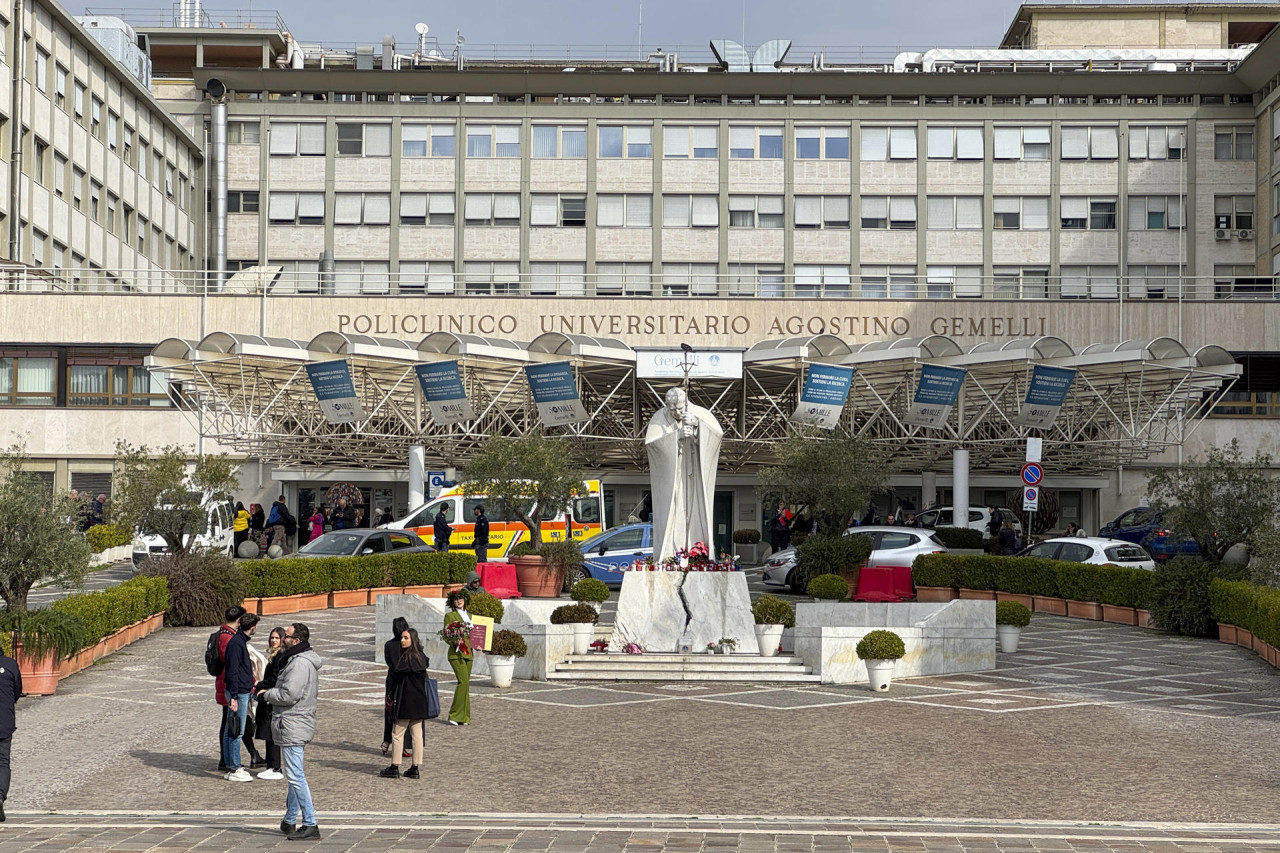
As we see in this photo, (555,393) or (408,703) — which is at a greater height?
(555,393)

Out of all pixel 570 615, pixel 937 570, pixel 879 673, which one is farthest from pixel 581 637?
pixel 937 570

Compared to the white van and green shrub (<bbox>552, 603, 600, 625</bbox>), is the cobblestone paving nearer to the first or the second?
green shrub (<bbox>552, 603, 600, 625</bbox>)

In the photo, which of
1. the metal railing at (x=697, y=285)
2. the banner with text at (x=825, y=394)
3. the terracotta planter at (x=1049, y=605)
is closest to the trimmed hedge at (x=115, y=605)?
the terracotta planter at (x=1049, y=605)

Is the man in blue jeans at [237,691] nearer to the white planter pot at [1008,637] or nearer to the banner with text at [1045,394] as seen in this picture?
the white planter pot at [1008,637]

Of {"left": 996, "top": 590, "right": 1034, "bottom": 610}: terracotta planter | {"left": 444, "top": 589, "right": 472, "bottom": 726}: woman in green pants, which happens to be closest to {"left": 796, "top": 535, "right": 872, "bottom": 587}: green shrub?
{"left": 996, "top": 590, "right": 1034, "bottom": 610}: terracotta planter

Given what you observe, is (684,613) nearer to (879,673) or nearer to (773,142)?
(879,673)

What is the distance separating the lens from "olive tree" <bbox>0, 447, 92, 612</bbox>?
17422 mm

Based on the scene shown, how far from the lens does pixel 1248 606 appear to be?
20031 mm

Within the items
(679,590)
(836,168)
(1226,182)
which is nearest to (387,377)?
(679,590)

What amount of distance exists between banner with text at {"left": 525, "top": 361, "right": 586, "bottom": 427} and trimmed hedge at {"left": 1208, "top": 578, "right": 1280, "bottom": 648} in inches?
644

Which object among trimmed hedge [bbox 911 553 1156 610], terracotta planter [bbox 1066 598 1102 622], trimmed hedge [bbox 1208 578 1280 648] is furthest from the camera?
terracotta planter [bbox 1066 598 1102 622]

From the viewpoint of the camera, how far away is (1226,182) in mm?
54469

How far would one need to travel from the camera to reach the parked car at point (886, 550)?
28547mm

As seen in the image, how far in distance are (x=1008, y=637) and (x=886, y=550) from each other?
27.9 ft
